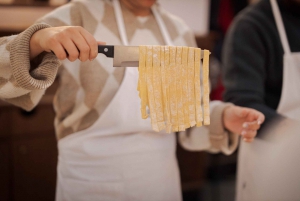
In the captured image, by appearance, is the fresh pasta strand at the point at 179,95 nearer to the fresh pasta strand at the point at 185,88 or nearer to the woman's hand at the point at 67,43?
the fresh pasta strand at the point at 185,88

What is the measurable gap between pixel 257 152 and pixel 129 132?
43cm

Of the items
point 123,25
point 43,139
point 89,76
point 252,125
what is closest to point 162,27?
point 123,25

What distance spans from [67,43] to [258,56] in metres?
0.61

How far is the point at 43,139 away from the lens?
161cm

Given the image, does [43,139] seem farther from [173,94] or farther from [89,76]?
[173,94]

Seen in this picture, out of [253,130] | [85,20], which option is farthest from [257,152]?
[85,20]

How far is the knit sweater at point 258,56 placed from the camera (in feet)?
3.18

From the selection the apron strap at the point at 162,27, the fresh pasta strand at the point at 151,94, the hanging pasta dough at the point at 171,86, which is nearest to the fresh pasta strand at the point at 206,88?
the hanging pasta dough at the point at 171,86

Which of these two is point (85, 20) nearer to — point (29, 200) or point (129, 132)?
point (129, 132)

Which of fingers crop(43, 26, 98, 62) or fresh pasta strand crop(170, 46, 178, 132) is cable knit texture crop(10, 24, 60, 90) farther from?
fresh pasta strand crop(170, 46, 178, 132)

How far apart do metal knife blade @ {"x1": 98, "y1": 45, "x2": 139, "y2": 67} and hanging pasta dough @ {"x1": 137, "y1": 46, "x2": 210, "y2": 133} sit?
13mm

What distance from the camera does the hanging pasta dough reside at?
2.22 feet

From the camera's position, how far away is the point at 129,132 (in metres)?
0.87

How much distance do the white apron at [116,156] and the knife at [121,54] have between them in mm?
179
